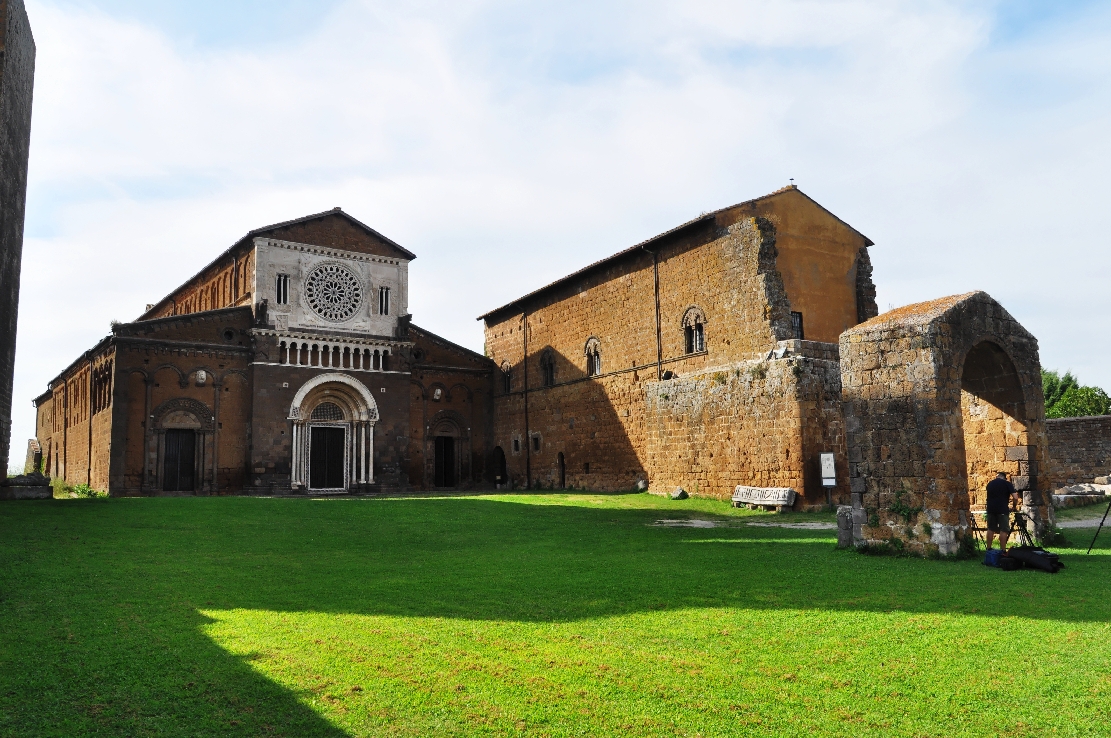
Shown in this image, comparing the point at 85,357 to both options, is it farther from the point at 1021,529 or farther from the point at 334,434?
the point at 1021,529

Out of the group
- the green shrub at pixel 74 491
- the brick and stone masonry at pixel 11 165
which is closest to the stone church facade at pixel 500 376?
the green shrub at pixel 74 491

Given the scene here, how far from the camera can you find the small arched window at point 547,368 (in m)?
33.1

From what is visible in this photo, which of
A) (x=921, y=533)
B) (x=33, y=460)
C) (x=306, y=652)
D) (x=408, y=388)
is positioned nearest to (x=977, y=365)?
(x=921, y=533)

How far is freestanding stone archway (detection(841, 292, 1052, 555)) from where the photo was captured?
11.1m

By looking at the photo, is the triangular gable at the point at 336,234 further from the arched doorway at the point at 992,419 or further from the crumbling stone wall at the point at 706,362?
the arched doorway at the point at 992,419

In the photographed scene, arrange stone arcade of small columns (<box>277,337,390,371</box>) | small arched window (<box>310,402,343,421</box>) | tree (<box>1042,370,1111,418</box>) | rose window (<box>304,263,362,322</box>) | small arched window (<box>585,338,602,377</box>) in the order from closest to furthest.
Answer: stone arcade of small columns (<box>277,337,390,371</box>)
small arched window (<box>585,338,602,377</box>)
rose window (<box>304,263,362,322</box>)
small arched window (<box>310,402,343,421</box>)
tree (<box>1042,370,1111,418</box>)

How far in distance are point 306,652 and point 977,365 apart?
12.0 metres

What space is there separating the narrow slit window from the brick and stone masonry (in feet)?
38.3

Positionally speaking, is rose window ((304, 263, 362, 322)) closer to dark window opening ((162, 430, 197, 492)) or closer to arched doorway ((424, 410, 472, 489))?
arched doorway ((424, 410, 472, 489))

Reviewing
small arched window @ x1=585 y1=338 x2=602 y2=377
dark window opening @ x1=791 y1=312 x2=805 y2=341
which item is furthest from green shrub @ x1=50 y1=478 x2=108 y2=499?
dark window opening @ x1=791 y1=312 x2=805 y2=341

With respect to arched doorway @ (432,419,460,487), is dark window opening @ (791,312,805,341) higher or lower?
higher

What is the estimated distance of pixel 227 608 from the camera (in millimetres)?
7398

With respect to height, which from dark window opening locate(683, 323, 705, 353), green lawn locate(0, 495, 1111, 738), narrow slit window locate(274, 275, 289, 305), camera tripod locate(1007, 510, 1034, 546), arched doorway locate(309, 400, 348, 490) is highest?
narrow slit window locate(274, 275, 289, 305)

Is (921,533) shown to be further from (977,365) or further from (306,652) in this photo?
(306,652)
